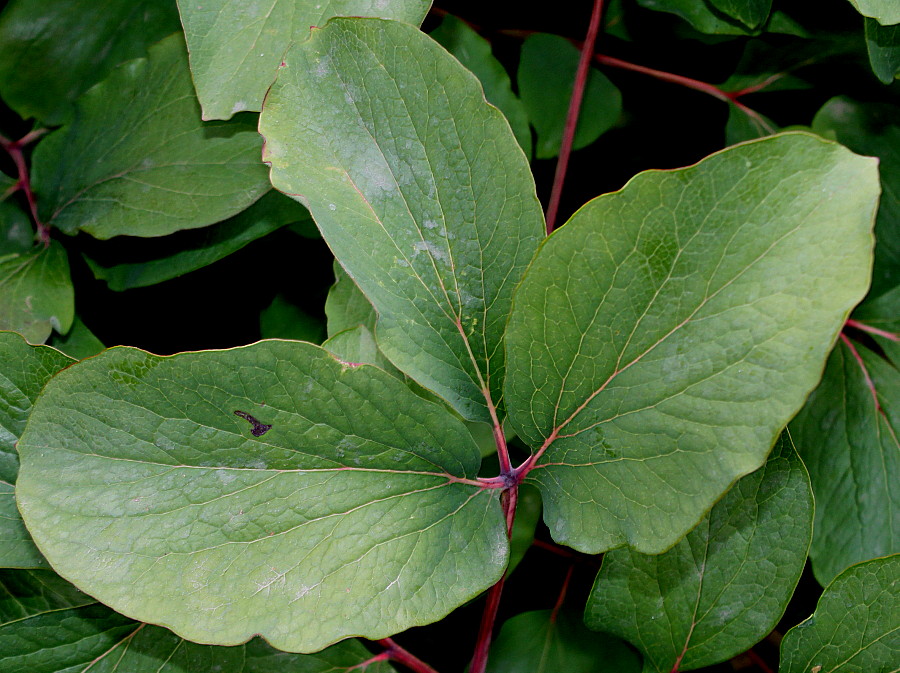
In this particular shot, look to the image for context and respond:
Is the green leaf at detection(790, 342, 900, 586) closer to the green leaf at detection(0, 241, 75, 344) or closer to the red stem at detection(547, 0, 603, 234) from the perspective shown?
the red stem at detection(547, 0, 603, 234)

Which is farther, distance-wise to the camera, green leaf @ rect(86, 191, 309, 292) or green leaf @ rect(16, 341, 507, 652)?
green leaf @ rect(86, 191, 309, 292)

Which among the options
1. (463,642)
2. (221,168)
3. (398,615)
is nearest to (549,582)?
(463,642)

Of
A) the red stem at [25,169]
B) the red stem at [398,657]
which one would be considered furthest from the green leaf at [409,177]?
the red stem at [25,169]

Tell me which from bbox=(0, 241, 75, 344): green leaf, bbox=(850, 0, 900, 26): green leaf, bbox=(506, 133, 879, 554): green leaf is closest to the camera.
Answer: bbox=(506, 133, 879, 554): green leaf

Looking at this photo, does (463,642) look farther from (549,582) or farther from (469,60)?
(469,60)

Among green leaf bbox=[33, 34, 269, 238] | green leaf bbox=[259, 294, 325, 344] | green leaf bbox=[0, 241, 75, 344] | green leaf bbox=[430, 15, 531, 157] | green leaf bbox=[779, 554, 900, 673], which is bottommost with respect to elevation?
green leaf bbox=[779, 554, 900, 673]

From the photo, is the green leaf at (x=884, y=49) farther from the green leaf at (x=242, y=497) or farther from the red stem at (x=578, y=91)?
the green leaf at (x=242, y=497)

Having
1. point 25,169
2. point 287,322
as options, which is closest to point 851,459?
point 287,322

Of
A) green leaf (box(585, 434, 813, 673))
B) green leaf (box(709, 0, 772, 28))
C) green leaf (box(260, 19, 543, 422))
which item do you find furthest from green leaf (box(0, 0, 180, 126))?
green leaf (box(585, 434, 813, 673))
